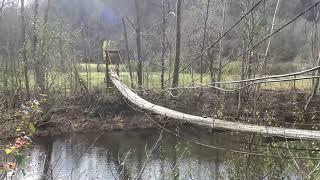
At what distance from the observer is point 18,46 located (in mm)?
12789

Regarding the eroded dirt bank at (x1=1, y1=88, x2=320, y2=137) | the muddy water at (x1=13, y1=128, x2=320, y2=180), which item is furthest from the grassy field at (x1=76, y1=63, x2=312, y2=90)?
the muddy water at (x1=13, y1=128, x2=320, y2=180)

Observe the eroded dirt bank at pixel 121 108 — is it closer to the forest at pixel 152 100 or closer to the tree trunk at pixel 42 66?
the forest at pixel 152 100

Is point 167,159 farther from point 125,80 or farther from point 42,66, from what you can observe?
point 125,80

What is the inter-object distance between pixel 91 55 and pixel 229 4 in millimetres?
6344

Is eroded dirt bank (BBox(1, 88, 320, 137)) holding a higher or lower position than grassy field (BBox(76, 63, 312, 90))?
lower

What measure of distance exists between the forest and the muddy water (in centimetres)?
3

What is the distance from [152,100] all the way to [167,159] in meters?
3.63

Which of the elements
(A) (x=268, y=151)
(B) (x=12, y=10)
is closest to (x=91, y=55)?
(B) (x=12, y=10)

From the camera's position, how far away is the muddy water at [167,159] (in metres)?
5.29

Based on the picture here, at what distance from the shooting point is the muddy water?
5285 mm

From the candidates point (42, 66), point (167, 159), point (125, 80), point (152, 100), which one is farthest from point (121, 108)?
point (167, 159)

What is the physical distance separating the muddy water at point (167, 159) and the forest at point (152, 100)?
1.2 inches

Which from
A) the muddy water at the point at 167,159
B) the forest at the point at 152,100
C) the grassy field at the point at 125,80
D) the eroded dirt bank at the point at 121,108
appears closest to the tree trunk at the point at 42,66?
the forest at the point at 152,100

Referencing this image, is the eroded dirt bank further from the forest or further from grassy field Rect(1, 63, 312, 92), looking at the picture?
grassy field Rect(1, 63, 312, 92)
